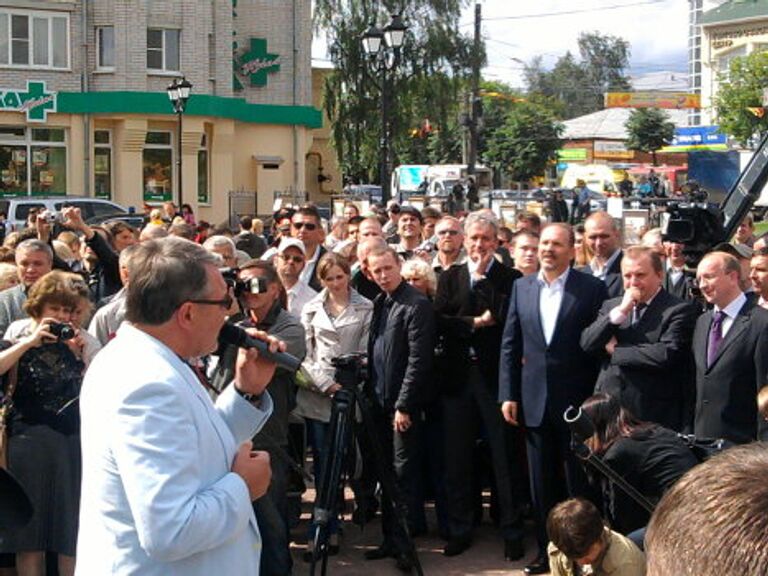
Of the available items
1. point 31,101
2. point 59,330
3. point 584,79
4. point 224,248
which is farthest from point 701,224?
point 584,79

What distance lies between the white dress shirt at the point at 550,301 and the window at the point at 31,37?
32518mm

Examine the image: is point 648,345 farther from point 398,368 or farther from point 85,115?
point 85,115

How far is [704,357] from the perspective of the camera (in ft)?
20.9

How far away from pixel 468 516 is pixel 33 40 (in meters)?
32.6

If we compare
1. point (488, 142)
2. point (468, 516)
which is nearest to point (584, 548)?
point (468, 516)

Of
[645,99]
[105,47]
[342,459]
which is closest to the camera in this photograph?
[342,459]

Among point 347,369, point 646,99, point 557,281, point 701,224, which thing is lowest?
point 347,369

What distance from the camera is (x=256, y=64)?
41.4 metres

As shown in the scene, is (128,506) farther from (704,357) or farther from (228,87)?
(228,87)

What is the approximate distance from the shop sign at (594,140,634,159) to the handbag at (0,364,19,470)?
79.2 metres

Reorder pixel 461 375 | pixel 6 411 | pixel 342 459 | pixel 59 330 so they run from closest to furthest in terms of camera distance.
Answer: pixel 59 330, pixel 6 411, pixel 342 459, pixel 461 375

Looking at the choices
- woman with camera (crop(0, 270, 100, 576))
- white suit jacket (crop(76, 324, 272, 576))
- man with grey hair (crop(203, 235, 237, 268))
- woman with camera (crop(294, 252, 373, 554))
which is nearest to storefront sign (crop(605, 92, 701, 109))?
man with grey hair (crop(203, 235, 237, 268))

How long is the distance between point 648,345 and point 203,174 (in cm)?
3350

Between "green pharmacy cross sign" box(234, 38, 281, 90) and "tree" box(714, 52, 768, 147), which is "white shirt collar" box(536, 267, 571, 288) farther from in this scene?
"tree" box(714, 52, 768, 147)
